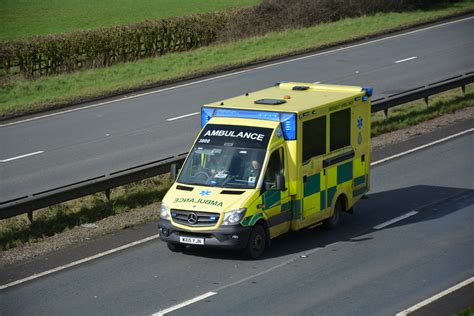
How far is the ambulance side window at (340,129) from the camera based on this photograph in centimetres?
1739

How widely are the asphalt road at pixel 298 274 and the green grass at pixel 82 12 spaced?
3114cm

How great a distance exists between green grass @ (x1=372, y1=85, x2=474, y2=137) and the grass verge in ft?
31.2

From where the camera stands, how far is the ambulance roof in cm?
1684

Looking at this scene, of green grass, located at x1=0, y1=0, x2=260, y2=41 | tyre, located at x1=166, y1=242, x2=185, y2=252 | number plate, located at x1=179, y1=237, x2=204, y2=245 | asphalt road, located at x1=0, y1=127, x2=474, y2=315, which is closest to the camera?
asphalt road, located at x1=0, y1=127, x2=474, y2=315

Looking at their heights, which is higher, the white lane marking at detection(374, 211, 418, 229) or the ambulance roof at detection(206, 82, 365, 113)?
the ambulance roof at detection(206, 82, 365, 113)

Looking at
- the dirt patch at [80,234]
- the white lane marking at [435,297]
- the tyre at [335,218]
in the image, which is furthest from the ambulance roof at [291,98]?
the white lane marking at [435,297]

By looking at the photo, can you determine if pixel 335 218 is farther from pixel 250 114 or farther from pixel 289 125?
pixel 250 114

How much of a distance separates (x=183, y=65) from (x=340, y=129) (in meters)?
21.0

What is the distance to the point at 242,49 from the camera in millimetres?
40906

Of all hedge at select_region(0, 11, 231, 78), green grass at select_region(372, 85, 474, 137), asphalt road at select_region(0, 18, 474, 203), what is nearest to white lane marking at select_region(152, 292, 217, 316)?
asphalt road at select_region(0, 18, 474, 203)

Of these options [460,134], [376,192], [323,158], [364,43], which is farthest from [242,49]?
[323,158]

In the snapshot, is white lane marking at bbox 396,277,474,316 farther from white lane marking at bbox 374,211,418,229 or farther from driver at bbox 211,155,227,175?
driver at bbox 211,155,227,175

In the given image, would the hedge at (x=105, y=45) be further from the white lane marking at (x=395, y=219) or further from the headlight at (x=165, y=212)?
the headlight at (x=165, y=212)

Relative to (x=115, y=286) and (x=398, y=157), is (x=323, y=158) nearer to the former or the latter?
(x=115, y=286)
